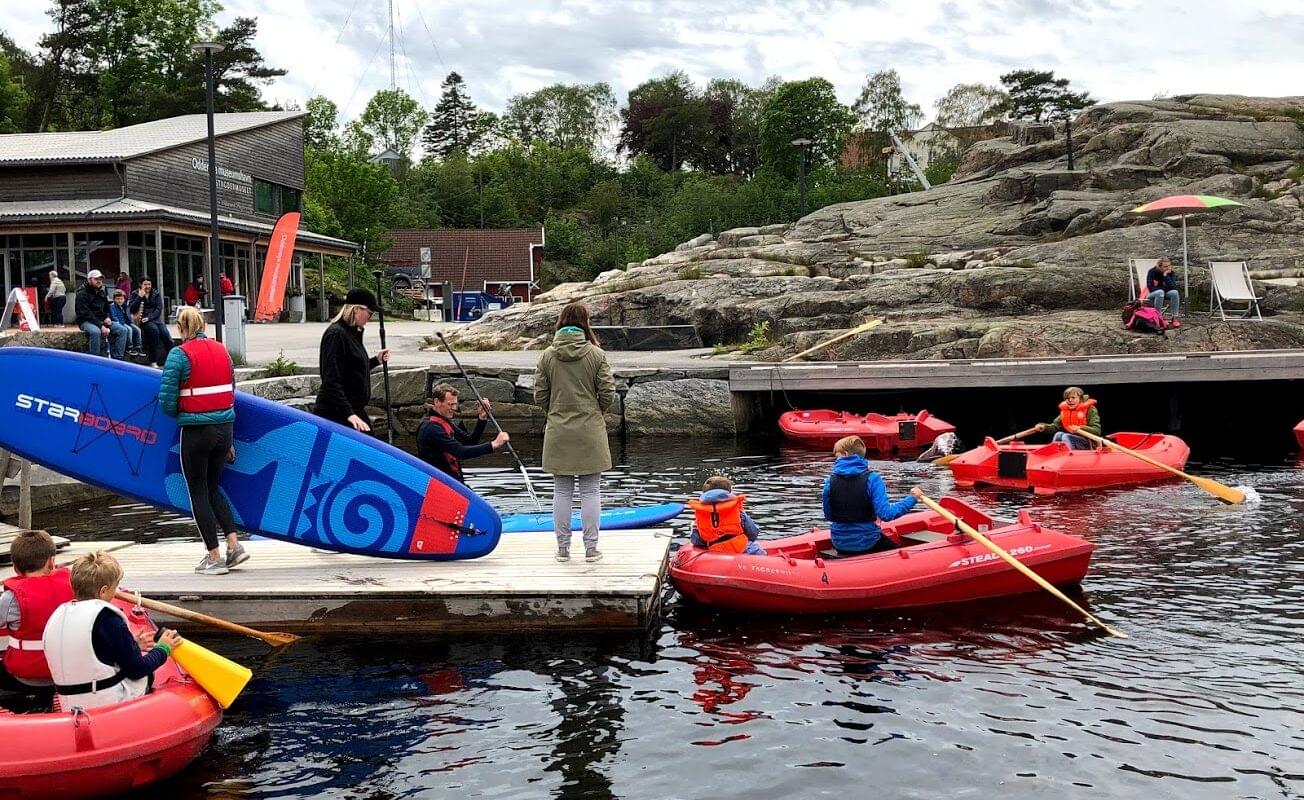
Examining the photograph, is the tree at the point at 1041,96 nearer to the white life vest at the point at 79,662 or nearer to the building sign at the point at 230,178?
the building sign at the point at 230,178

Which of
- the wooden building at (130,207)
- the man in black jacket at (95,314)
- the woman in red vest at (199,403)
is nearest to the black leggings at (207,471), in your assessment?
the woman in red vest at (199,403)

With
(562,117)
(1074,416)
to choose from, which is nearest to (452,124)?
(562,117)

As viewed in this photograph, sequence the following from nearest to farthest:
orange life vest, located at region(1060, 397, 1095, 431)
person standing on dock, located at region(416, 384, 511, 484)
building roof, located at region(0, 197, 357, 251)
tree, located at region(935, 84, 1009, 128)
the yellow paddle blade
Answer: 1. the yellow paddle blade
2. person standing on dock, located at region(416, 384, 511, 484)
3. orange life vest, located at region(1060, 397, 1095, 431)
4. building roof, located at region(0, 197, 357, 251)
5. tree, located at region(935, 84, 1009, 128)

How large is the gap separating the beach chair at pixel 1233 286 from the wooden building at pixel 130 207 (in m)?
24.4

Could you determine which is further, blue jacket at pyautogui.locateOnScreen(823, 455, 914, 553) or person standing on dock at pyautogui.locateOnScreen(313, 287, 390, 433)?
blue jacket at pyautogui.locateOnScreen(823, 455, 914, 553)

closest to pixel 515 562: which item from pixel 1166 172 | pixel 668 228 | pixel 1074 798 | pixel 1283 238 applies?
pixel 1074 798

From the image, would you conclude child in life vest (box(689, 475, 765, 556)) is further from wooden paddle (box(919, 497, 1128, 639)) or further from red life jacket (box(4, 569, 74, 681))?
red life jacket (box(4, 569, 74, 681))

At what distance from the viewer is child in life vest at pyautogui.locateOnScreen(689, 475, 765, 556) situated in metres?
8.52

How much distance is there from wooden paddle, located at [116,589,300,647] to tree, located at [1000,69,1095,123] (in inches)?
1803

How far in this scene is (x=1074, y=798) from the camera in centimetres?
536

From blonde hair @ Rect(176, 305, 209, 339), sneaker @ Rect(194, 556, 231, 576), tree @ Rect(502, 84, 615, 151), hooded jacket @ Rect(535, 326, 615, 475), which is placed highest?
tree @ Rect(502, 84, 615, 151)

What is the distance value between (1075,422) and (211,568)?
10523mm

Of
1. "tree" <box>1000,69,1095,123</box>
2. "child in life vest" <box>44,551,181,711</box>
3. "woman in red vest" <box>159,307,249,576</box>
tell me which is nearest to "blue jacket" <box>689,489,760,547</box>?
"woman in red vest" <box>159,307,249,576</box>

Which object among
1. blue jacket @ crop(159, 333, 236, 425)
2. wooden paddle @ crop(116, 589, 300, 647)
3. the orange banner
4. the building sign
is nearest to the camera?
wooden paddle @ crop(116, 589, 300, 647)
